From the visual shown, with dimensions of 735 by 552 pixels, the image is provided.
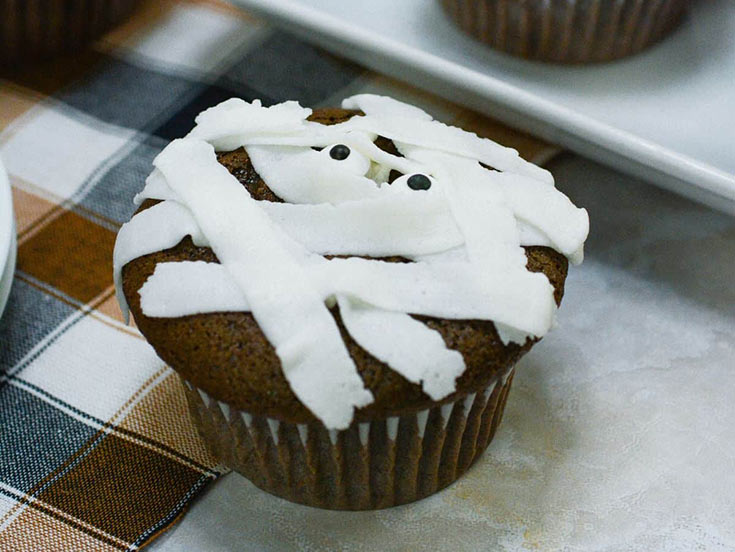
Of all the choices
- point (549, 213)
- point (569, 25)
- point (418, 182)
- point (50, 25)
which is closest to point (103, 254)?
point (50, 25)

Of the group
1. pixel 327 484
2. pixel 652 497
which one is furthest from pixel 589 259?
pixel 327 484

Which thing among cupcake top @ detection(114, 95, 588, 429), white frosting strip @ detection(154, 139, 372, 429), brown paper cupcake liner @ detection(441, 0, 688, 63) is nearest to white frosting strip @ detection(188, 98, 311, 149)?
cupcake top @ detection(114, 95, 588, 429)

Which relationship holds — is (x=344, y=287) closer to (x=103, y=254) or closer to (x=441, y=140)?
(x=441, y=140)

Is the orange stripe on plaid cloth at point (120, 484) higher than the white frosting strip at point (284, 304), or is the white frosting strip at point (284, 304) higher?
the white frosting strip at point (284, 304)

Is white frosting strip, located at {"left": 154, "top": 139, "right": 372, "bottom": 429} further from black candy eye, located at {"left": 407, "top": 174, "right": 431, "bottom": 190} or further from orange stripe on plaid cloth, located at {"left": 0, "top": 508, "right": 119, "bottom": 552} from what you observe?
orange stripe on plaid cloth, located at {"left": 0, "top": 508, "right": 119, "bottom": 552}

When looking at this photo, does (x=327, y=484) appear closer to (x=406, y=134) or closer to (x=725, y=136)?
(x=406, y=134)

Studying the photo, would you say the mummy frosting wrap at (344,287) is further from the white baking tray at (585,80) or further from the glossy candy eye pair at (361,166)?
the white baking tray at (585,80)

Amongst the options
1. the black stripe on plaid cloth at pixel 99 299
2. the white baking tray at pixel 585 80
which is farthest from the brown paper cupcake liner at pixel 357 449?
the white baking tray at pixel 585 80
